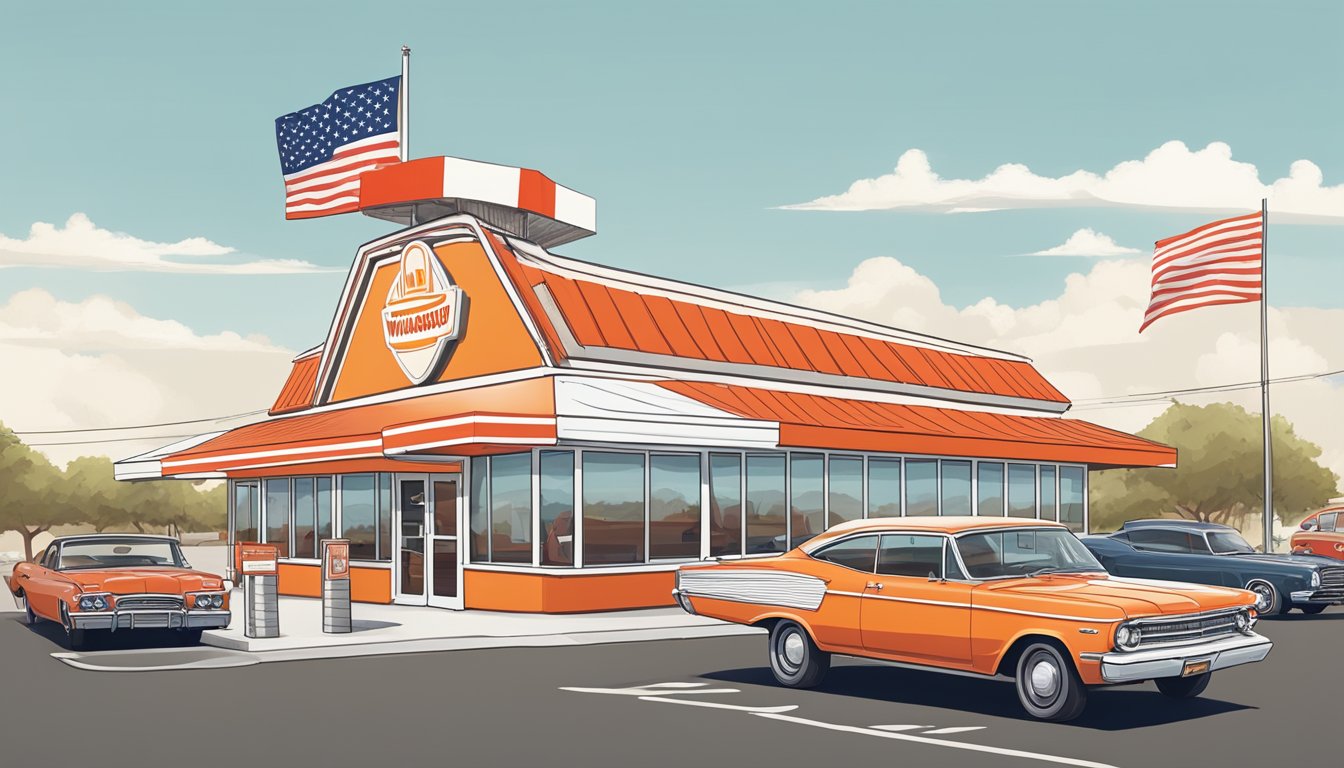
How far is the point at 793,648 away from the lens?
13727mm

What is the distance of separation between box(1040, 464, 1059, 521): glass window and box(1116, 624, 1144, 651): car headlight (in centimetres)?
2125

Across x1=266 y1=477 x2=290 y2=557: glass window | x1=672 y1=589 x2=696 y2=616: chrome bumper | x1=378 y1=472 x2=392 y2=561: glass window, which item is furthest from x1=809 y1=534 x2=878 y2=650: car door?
x1=266 y1=477 x2=290 y2=557: glass window

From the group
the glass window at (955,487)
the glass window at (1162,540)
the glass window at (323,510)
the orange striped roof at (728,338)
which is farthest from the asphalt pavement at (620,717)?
the glass window at (955,487)

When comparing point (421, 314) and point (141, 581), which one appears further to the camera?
point (421, 314)

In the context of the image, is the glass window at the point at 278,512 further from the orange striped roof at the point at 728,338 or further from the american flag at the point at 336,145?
the orange striped roof at the point at 728,338

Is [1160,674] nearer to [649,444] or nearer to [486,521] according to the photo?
[649,444]

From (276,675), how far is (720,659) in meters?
5.25

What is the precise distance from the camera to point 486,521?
23391mm

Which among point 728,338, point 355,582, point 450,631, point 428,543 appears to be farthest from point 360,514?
point 728,338

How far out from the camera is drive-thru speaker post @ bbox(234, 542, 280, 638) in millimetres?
17625

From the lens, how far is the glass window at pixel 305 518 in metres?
28.5

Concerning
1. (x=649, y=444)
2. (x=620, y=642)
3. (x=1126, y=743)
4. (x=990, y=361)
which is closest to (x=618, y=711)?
(x=1126, y=743)

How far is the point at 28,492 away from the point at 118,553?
86.9m

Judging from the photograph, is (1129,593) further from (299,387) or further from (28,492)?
(28,492)
